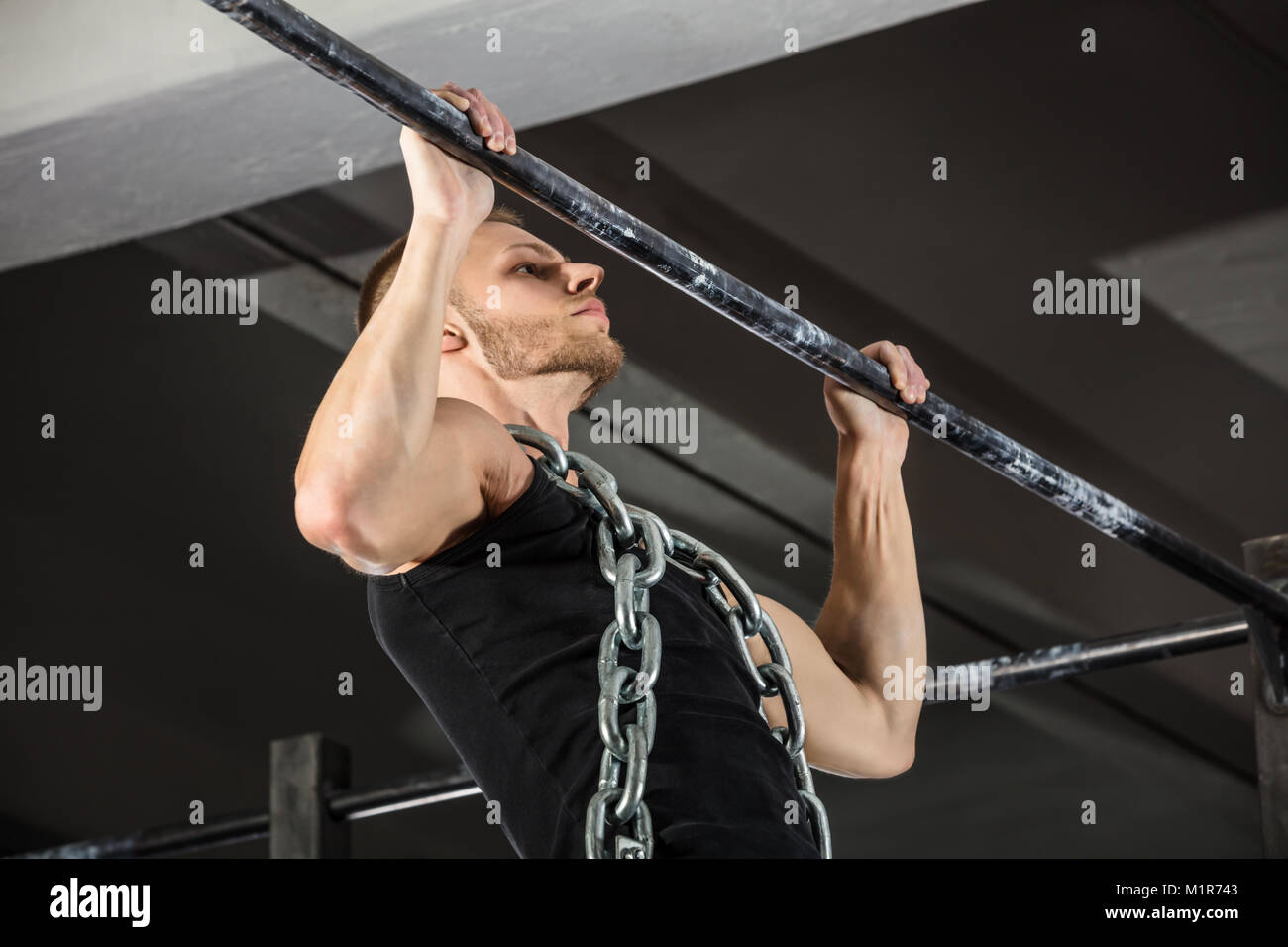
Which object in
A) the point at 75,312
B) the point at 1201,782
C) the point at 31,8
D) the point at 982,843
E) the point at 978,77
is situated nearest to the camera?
the point at 31,8

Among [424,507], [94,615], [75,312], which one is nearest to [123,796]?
[94,615]

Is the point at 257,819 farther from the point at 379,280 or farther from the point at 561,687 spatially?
the point at 561,687

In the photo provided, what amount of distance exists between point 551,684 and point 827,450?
7.76 feet

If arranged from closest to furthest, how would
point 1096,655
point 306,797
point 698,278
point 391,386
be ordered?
point 391,386, point 698,278, point 1096,655, point 306,797

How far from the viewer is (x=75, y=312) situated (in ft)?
11.5

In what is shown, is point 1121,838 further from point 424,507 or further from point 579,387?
point 424,507

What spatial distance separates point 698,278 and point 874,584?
→ 2.23 feet

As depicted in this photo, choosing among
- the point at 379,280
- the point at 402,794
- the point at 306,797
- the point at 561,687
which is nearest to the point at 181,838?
the point at 306,797

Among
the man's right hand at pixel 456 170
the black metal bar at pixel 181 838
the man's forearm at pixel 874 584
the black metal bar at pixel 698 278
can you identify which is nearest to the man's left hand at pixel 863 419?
the man's forearm at pixel 874 584

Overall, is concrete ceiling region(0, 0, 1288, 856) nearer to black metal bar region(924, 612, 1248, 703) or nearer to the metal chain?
black metal bar region(924, 612, 1248, 703)

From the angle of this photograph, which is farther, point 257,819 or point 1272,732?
point 257,819

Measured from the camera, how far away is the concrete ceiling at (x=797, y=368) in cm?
304

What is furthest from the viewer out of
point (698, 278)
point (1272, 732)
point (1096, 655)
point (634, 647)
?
point (1096, 655)

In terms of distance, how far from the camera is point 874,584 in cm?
214
